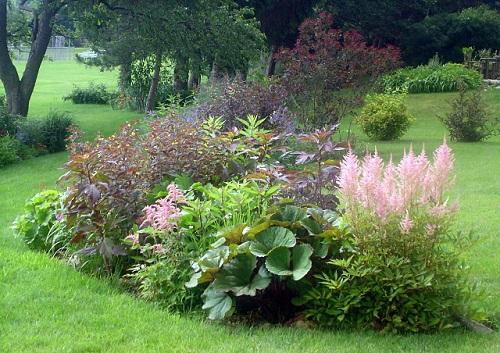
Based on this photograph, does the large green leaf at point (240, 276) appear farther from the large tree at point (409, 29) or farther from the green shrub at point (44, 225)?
the large tree at point (409, 29)

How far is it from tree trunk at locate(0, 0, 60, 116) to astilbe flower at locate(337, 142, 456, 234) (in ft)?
54.3

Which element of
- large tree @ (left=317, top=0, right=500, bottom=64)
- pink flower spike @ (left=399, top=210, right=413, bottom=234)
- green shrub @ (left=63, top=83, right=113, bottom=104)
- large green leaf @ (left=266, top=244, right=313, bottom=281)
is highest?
large tree @ (left=317, top=0, right=500, bottom=64)

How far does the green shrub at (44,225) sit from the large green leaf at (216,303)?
209cm

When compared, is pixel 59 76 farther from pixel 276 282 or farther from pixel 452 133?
pixel 276 282

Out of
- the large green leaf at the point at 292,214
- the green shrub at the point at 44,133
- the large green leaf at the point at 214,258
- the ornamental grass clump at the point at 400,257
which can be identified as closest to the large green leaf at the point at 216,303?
the large green leaf at the point at 214,258

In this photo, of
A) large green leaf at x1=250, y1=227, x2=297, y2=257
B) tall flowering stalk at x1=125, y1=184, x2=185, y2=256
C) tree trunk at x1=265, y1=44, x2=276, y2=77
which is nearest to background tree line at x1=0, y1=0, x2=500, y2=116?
tree trunk at x1=265, y1=44, x2=276, y2=77

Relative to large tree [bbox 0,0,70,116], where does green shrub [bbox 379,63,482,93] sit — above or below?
below

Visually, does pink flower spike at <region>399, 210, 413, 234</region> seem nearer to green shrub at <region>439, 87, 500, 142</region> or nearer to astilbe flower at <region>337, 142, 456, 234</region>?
astilbe flower at <region>337, 142, 456, 234</region>

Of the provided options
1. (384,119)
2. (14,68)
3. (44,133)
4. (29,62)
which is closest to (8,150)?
(44,133)

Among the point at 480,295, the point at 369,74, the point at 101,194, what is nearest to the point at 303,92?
the point at 369,74

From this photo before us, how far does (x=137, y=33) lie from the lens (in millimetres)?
19078

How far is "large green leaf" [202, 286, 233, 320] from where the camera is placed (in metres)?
4.60

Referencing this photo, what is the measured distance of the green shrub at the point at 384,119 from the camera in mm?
17391

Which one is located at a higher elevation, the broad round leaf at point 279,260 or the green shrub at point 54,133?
the broad round leaf at point 279,260
